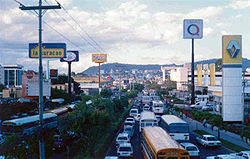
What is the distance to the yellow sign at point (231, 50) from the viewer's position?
3828 cm

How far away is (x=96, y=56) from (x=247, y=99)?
6712cm

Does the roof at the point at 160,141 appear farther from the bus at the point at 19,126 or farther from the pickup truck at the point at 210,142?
the bus at the point at 19,126

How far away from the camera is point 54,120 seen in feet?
129

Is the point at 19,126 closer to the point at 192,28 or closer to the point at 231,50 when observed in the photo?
the point at 231,50

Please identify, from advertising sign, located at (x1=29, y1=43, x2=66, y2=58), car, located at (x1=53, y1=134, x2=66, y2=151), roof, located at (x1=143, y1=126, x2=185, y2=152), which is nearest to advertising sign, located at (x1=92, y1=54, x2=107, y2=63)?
advertising sign, located at (x1=29, y1=43, x2=66, y2=58)

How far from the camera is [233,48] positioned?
126ft

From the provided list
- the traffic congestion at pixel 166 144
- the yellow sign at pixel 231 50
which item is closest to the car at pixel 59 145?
the traffic congestion at pixel 166 144

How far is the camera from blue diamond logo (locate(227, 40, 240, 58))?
3825 centimetres

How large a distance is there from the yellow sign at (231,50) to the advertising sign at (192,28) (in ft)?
111

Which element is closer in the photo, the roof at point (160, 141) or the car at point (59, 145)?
the roof at point (160, 141)

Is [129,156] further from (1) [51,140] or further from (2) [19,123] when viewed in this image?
(2) [19,123]

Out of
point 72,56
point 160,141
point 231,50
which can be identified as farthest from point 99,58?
point 160,141

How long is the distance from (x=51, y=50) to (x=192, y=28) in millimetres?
37200

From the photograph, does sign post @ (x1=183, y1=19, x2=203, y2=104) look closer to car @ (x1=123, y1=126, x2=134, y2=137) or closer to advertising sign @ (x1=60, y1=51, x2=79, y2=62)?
advertising sign @ (x1=60, y1=51, x2=79, y2=62)
